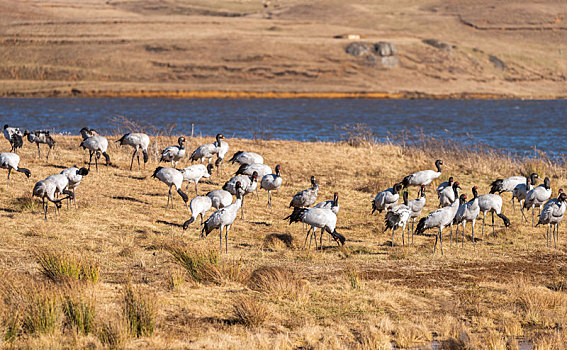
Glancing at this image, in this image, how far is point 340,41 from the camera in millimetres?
138750

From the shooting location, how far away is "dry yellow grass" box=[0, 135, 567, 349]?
37.7 feet

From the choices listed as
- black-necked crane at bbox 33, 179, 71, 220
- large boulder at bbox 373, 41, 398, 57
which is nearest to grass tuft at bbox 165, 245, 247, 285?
black-necked crane at bbox 33, 179, 71, 220

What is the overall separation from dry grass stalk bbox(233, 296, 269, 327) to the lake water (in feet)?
100

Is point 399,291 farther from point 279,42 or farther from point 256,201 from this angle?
point 279,42

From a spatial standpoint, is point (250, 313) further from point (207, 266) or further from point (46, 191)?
point (46, 191)

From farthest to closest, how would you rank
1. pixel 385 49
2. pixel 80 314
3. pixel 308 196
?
1. pixel 385 49
2. pixel 308 196
3. pixel 80 314

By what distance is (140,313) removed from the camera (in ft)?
37.2

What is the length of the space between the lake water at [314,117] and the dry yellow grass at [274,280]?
2200cm

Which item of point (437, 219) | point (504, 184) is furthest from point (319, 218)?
point (504, 184)

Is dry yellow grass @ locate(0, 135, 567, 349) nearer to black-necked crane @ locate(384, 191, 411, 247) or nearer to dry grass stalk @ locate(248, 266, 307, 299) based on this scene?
dry grass stalk @ locate(248, 266, 307, 299)

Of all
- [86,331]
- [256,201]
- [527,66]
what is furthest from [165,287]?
[527,66]

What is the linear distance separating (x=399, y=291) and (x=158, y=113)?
6959 centimetres

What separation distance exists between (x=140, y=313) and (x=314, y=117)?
66.9 metres

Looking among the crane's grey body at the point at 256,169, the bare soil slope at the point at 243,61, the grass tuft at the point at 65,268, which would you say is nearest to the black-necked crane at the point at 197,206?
the grass tuft at the point at 65,268
